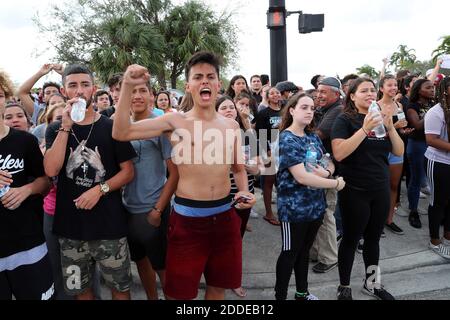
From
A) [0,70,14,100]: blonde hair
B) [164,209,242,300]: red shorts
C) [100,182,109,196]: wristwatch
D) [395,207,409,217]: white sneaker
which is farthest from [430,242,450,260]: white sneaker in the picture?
[0,70,14,100]: blonde hair

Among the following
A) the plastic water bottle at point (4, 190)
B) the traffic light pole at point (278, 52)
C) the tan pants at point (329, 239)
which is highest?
the traffic light pole at point (278, 52)

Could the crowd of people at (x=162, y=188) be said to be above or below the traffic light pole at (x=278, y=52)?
below

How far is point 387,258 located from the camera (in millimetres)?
4305

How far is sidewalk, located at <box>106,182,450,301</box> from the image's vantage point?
142 inches

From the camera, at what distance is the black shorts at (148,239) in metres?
2.75

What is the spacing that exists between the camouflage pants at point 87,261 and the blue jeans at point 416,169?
4238 millimetres

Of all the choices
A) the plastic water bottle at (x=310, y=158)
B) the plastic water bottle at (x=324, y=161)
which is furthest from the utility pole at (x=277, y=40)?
the plastic water bottle at (x=310, y=158)

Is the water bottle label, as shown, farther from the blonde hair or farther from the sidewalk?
the sidewalk

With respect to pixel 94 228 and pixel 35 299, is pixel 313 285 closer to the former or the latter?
pixel 94 228

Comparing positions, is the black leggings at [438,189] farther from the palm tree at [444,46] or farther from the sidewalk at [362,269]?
the palm tree at [444,46]

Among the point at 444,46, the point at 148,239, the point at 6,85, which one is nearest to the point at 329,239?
the point at 148,239

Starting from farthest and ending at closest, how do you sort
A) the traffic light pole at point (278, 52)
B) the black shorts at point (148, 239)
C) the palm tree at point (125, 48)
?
the palm tree at point (125, 48)
the traffic light pole at point (278, 52)
the black shorts at point (148, 239)

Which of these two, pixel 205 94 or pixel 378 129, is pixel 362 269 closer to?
pixel 378 129
